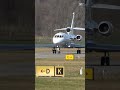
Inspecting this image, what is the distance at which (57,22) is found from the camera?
5794 centimetres

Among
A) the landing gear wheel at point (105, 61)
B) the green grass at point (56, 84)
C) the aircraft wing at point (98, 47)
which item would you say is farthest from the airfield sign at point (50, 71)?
the aircraft wing at point (98, 47)

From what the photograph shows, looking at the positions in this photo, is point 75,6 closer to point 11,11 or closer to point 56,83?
point 11,11

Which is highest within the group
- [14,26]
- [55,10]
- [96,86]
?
[55,10]

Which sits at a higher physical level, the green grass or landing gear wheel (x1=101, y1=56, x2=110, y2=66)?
landing gear wheel (x1=101, y1=56, x2=110, y2=66)

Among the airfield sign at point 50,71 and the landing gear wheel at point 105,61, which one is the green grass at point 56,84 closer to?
the airfield sign at point 50,71

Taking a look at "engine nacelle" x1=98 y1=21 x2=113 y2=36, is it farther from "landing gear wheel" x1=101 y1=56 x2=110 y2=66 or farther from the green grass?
the green grass

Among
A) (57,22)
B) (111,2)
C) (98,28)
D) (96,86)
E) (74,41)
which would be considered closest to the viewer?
(96,86)

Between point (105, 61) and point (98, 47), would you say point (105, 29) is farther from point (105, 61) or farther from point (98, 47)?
point (105, 61)

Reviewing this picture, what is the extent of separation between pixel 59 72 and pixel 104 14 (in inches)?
650

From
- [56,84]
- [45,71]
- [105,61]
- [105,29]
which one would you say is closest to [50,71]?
[45,71]

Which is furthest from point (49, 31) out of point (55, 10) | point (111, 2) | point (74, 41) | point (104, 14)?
point (111, 2)

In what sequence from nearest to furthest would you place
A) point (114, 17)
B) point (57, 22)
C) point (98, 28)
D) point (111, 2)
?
1. point (98, 28)
2. point (111, 2)
3. point (114, 17)
4. point (57, 22)

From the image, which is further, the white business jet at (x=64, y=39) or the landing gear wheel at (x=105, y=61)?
the white business jet at (x=64, y=39)

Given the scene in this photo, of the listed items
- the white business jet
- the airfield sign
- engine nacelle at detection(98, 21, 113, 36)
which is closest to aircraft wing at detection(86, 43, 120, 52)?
engine nacelle at detection(98, 21, 113, 36)
